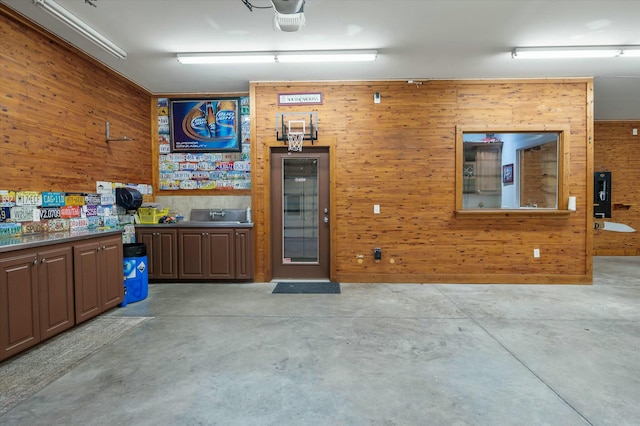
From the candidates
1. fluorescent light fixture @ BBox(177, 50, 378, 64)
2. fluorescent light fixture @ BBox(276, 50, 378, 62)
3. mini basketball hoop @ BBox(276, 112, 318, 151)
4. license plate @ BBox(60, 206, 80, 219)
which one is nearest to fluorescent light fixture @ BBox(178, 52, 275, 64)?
fluorescent light fixture @ BBox(177, 50, 378, 64)

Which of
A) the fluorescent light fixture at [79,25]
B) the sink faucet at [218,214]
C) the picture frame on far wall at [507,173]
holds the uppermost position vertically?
the fluorescent light fixture at [79,25]

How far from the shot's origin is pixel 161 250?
5.43 metres

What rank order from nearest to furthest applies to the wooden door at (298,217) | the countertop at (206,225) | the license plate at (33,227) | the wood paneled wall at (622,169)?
the license plate at (33,227) < the countertop at (206,225) < the wooden door at (298,217) < the wood paneled wall at (622,169)

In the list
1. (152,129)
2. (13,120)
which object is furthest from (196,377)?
(152,129)

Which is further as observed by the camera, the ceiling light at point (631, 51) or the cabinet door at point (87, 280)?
the ceiling light at point (631, 51)

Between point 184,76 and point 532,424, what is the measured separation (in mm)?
5848

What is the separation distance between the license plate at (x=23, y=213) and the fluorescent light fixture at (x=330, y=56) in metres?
3.48

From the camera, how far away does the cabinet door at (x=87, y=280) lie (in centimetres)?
346

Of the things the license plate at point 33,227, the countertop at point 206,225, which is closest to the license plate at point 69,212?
the license plate at point 33,227

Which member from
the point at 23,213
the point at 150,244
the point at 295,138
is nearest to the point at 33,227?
the point at 23,213

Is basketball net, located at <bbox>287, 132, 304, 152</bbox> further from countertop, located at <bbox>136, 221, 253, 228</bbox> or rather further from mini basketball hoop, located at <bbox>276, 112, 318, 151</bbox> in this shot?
countertop, located at <bbox>136, 221, 253, 228</bbox>

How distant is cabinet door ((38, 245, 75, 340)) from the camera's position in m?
3.04

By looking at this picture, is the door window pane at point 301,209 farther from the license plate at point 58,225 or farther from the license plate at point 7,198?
the license plate at point 7,198

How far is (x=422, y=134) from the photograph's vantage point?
5480 mm
